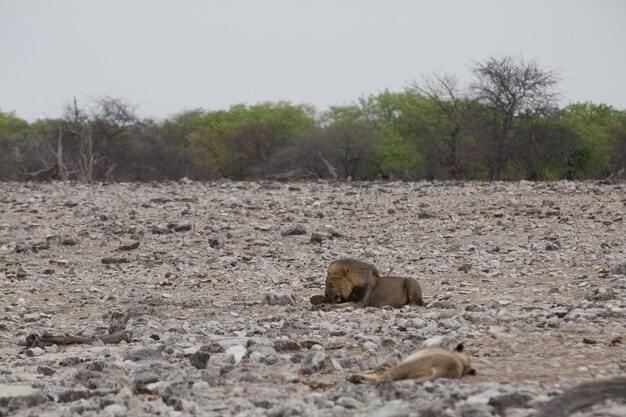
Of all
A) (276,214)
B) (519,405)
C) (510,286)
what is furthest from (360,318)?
(276,214)

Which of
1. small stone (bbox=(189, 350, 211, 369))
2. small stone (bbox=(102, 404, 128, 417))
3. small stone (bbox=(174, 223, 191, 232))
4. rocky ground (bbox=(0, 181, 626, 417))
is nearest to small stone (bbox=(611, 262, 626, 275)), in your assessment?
rocky ground (bbox=(0, 181, 626, 417))

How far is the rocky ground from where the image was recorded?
18.7ft

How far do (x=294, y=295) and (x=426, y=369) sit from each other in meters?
5.03

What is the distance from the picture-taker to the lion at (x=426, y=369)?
18.7ft

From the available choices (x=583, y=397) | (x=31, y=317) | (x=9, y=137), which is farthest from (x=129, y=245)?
(x=9, y=137)

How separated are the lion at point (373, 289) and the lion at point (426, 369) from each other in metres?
3.95

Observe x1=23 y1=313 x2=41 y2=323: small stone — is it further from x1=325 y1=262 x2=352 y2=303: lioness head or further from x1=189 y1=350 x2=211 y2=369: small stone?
x1=189 y1=350 x2=211 y2=369: small stone

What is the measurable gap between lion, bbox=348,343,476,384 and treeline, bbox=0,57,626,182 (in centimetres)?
2476

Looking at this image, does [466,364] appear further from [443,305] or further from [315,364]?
[443,305]

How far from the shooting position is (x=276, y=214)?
18.7 meters

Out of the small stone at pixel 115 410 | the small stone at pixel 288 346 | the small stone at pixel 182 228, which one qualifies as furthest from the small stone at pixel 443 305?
the small stone at pixel 182 228

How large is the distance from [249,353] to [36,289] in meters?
6.13

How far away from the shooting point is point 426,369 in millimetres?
5746

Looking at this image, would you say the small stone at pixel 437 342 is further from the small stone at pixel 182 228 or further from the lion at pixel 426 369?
the small stone at pixel 182 228
